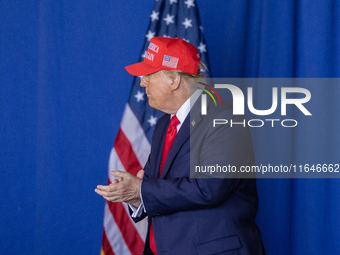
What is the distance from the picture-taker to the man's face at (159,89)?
128 centimetres

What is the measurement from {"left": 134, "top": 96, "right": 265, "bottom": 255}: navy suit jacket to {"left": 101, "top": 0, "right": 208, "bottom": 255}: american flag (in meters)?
0.86

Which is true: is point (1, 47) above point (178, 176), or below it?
above

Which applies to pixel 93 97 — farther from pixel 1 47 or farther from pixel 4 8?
pixel 4 8

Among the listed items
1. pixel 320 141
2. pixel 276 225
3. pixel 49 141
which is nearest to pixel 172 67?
pixel 320 141

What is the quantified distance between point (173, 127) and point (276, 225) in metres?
1.01

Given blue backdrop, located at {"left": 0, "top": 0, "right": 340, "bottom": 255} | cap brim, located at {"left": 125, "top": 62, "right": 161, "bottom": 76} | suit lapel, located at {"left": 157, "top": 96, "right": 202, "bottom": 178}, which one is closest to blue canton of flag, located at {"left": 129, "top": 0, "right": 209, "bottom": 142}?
blue backdrop, located at {"left": 0, "top": 0, "right": 340, "bottom": 255}

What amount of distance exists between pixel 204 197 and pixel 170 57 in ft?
1.77

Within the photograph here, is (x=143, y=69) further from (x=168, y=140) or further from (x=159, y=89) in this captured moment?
Answer: (x=168, y=140)

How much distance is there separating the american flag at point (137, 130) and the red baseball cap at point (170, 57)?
0.69 meters

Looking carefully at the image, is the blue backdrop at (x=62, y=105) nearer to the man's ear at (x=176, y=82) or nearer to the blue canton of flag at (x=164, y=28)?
the blue canton of flag at (x=164, y=28)

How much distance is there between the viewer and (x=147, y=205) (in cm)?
110

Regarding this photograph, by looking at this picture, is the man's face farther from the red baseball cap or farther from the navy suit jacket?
the navy suit jacket

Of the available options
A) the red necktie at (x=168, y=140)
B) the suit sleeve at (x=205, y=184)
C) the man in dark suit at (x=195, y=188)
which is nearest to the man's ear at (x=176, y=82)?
the man in dark suit at (x=195, y=188)

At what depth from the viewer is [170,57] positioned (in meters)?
1.27
